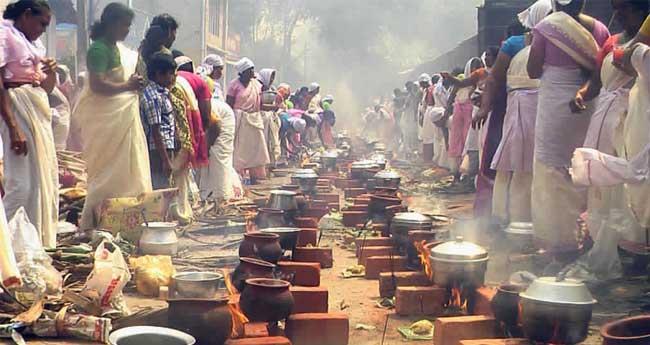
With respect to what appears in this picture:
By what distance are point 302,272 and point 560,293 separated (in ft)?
6.51

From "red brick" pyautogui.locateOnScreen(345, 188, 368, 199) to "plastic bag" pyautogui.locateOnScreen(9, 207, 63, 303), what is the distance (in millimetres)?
6364

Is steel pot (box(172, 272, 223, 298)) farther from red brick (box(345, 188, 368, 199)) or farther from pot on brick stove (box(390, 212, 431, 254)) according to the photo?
red brick (box(345, 188, 368, 199))

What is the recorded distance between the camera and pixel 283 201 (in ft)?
22.1

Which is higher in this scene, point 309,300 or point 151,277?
point 151,277

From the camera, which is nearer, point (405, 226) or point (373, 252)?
point (405, 226)

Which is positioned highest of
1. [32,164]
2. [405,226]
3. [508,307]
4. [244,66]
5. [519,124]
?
[244,66]

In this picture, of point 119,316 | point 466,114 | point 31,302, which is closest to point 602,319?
point 119,316

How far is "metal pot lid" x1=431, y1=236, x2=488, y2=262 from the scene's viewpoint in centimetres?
448

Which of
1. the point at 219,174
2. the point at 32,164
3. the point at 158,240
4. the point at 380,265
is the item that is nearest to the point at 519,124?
the point at 380,265

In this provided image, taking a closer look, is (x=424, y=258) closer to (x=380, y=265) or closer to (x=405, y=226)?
(x=405, y=226)

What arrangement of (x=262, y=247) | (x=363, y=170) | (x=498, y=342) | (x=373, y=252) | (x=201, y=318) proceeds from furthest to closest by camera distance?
(x=363, y=170) < (x=373, y=252) < (x=262, y=247) < (x=498, y=342) < (x=201, y=318)

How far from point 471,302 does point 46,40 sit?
15341mm

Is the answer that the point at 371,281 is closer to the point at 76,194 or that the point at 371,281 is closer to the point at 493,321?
the point at 493,321

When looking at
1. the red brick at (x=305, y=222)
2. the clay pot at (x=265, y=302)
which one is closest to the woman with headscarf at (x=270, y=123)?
the red brick at (x=305, y=222)
